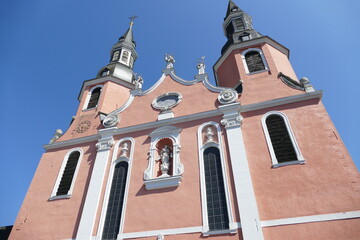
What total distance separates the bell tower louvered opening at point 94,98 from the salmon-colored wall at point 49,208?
13.9 feet

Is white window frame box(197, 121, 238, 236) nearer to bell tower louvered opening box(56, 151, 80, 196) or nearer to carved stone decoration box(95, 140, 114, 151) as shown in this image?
carved stone decoration box(95, 140, 114, 151)

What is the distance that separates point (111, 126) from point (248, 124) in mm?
7538

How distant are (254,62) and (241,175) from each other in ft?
26.9

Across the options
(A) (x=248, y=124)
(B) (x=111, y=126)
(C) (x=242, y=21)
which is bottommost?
(A) (x=248, y=124)

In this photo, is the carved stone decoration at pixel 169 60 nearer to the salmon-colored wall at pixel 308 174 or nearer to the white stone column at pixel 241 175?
the white stone column at pixel 241 175

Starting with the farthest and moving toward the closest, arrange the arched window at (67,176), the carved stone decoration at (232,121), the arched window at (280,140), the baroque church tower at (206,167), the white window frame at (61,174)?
the arched window at (67,176)
the white window frame at (61,174)
the carved stone decoration at (232,121)
the arched window at (280,140)
the baroque church tower at (206,167)

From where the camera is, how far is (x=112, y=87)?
18.8m

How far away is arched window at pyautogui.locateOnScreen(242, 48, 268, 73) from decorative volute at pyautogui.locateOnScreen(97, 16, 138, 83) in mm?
9088

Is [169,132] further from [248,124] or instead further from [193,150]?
[248,124]

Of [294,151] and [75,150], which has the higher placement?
[75,150]

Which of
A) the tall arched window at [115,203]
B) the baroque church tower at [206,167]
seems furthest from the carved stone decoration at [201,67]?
the tall arched window at [115,203]

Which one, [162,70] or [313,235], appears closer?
[313,235]

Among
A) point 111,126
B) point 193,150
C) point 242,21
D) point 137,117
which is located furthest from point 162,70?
point 242,21

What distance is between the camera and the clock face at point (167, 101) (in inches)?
587
